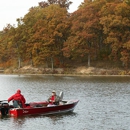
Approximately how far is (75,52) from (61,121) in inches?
2401

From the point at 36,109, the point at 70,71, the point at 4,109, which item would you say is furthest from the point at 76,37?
the point at 4,109

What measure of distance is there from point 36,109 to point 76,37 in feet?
193

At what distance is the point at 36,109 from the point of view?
31.1m

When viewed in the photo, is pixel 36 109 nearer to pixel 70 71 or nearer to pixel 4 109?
pixel 4 109

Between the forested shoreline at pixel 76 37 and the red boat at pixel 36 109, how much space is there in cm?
5117

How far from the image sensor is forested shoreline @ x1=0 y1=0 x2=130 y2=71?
85000mm

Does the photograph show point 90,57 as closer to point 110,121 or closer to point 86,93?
point 86,93

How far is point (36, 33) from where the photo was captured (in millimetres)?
97250

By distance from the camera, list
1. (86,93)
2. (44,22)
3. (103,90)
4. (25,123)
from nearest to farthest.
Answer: (25,123), (86,93), (103,90), (44,22)

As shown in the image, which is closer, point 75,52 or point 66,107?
point 66,107

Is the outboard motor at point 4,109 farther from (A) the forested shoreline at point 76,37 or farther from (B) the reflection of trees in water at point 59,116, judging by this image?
(A) the forested shoreline at point 76,37

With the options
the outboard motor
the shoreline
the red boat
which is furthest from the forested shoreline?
the outboard motor

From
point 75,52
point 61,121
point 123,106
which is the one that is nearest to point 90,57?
point 75,52

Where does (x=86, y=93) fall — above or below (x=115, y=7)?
below
